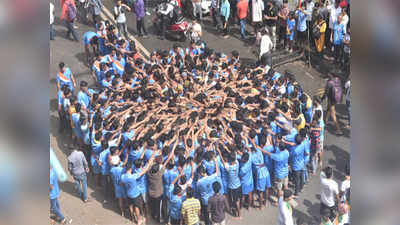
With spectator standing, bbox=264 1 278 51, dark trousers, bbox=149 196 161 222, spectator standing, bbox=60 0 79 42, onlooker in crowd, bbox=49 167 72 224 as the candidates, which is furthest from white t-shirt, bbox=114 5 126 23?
dark trousers, bbox=149 196 161 222

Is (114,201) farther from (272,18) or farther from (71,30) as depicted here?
(272,18)

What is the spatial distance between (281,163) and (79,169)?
14.1 feet

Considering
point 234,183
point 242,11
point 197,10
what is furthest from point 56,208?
point 197,10

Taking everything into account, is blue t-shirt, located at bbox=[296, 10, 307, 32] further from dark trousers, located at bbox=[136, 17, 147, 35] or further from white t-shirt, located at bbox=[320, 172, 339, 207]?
white t-shirt, located at bbox=[320, 172, 339, 207]

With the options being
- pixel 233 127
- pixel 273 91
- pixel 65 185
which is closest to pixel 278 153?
pixel 233 127

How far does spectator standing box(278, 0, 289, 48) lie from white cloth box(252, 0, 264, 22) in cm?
85

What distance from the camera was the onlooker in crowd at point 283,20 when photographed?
16.0m

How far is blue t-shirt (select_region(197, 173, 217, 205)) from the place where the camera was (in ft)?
30.5

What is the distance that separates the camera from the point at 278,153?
973cm

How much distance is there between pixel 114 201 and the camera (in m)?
10.6

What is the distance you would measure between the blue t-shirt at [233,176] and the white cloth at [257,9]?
868cm

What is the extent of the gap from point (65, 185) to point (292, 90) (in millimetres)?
6039
